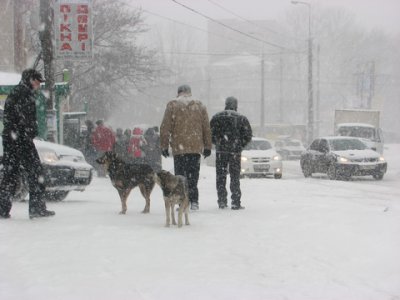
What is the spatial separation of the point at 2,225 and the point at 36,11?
2524cm

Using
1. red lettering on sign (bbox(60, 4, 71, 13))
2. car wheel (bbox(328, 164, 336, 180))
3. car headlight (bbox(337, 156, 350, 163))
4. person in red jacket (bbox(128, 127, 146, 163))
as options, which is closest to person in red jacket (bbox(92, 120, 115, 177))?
person in red jacket (bbox(128, 127, 146, 163))

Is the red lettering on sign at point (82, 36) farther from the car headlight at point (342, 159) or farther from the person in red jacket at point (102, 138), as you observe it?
the car headlight at point (342, 159)

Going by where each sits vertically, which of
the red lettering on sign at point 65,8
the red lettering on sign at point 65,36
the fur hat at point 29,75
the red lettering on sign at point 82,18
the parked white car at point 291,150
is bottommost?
the parked white car at point 291,150

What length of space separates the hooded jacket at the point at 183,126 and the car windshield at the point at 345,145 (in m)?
12.5

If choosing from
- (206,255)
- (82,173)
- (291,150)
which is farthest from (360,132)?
(206,255)

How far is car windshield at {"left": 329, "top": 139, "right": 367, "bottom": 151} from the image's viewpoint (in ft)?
66.7

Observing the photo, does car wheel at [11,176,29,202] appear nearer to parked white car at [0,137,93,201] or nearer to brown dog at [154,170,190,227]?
parked white car at [0,137,93,201]

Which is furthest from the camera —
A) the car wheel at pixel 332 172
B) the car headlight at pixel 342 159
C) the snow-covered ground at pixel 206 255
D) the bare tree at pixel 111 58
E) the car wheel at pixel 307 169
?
the bare tree at pixel 111 58

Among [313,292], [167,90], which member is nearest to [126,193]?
[313,292]

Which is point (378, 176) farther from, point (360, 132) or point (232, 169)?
point (232, 169)

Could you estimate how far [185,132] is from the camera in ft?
27.8

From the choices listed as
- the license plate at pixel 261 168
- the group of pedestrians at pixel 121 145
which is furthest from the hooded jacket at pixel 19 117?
the license plate at pixel 261 168

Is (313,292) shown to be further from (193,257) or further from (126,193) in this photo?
(126,193)

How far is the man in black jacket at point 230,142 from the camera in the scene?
9.02m
